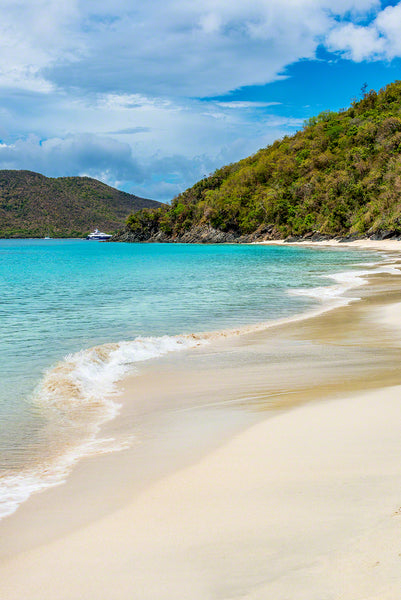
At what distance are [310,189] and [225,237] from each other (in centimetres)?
3121

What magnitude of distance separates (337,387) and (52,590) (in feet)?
17.1

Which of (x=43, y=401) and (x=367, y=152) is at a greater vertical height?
(x=367, y=152)

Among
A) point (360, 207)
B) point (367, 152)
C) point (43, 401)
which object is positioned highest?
point (367, 152)

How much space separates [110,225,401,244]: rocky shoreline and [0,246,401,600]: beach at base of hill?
225 feet

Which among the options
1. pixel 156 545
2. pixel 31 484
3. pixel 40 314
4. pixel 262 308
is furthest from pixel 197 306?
pixel 156 545

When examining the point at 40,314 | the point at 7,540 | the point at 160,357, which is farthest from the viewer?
the point at 40,314

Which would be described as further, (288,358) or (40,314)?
(40,314)

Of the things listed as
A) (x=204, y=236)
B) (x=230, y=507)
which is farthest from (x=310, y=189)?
(x=230, y=507)

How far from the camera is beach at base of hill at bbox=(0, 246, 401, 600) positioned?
2.63m

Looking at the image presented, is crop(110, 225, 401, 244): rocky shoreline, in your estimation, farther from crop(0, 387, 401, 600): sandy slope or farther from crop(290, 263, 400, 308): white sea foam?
crop(0, 387, 401, 600): sandy slope

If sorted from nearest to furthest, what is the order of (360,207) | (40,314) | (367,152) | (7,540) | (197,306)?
(7,540) < (40,314) < (197,306) < (360,207) < (367,152)

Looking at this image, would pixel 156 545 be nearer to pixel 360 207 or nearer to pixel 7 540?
pixel 7 540

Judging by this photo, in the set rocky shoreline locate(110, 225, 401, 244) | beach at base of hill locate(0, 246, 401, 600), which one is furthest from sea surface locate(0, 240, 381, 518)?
rocky shoreline locate(110, 225, 401, 244)

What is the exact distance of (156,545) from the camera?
304cm
